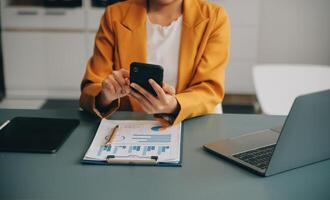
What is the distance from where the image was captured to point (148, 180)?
3.56 feet

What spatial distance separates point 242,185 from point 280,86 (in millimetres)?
1194

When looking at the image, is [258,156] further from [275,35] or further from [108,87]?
[275,35]

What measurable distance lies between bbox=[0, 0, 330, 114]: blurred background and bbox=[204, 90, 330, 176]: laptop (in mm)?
2676

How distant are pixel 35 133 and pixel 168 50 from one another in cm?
62

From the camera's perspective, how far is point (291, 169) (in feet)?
3.77

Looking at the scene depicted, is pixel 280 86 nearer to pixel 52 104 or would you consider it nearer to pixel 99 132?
pixel 99 132

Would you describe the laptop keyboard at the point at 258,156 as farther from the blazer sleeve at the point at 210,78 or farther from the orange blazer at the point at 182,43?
the orange blazer at the point at 182,43

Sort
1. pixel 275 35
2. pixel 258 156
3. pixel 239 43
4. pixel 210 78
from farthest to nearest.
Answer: pixel 275 35
pixel 239 43
pixel 210 78
pixel 258 156

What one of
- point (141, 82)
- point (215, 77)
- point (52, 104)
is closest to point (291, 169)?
point (141, 82)

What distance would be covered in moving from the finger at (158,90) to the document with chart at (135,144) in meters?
0.09

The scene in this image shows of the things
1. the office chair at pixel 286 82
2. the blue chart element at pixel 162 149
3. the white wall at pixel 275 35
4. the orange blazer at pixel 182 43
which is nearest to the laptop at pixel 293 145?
the blue chart element at pixel 162 149

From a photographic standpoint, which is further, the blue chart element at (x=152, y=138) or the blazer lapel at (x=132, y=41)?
the blazer lapel at (x=132, y=41)

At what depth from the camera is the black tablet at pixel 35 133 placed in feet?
4.14

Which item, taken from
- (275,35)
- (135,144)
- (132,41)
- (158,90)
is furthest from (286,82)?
(275,35)
